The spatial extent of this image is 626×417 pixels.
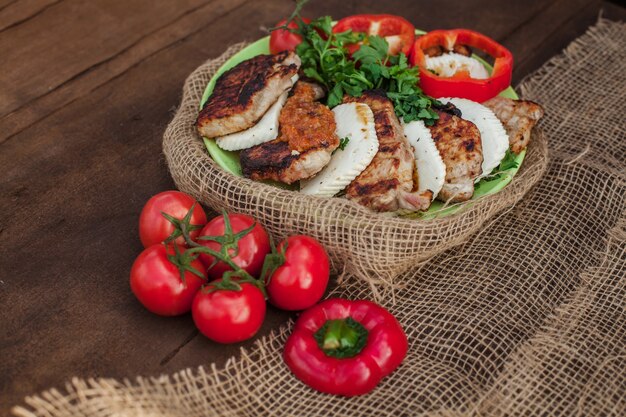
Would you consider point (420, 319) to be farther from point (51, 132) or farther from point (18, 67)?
point (18, 67)

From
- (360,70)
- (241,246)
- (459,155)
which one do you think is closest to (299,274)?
(241,246)

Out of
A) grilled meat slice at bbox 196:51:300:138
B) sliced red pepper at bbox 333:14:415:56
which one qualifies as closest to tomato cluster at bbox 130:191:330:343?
grilled meat slice at bbox 196:51:300:138

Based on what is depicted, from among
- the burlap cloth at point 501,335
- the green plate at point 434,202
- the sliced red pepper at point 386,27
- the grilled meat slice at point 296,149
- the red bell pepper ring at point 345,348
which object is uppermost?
the sliced red pepper at point 386,27

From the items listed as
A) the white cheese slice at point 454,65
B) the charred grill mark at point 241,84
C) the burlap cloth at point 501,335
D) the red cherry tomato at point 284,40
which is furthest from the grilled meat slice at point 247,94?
the white cheese slice at point 454,65

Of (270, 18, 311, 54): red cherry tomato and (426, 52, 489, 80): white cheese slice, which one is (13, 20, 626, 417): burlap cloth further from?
(270, 18, 311, 54): red cherry tomato

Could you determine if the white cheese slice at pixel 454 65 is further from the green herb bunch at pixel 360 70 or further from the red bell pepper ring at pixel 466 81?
the green herb bunch at pixel 360 70
